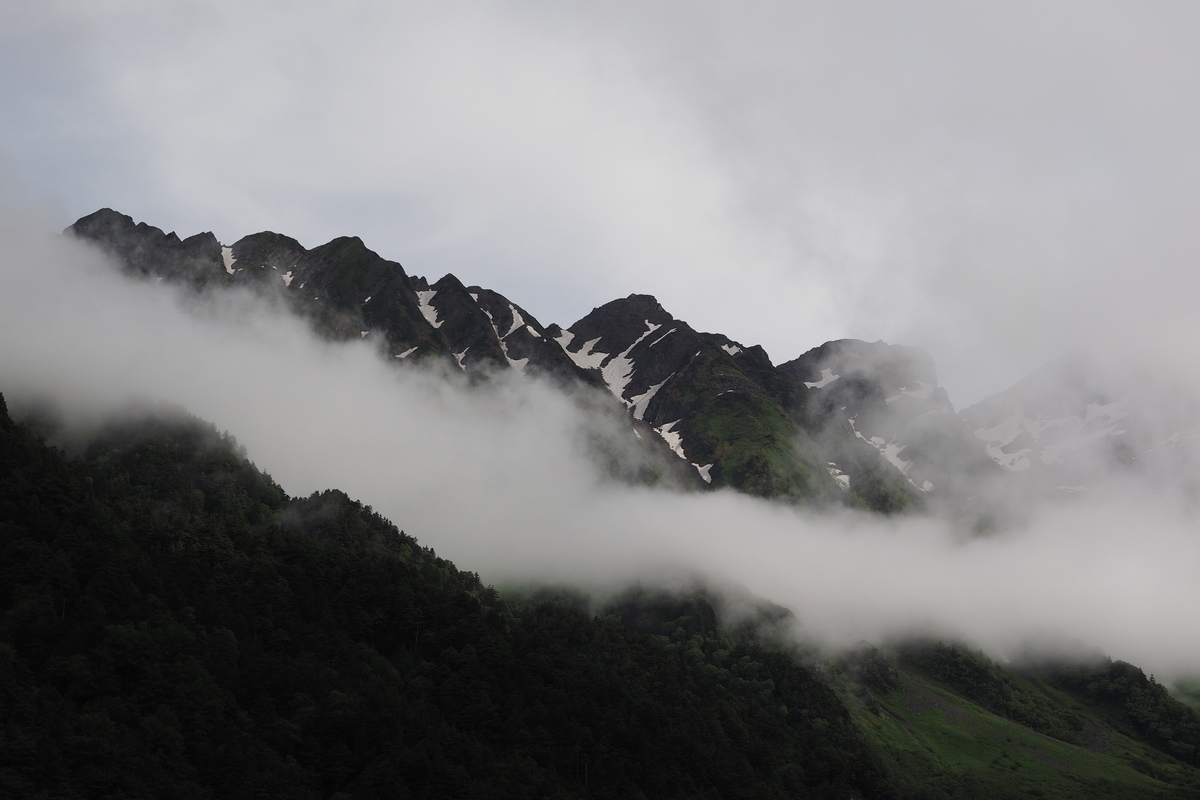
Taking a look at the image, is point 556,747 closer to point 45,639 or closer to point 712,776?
point 712,776

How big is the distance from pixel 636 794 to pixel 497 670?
3674cm

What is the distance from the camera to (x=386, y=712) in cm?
14862

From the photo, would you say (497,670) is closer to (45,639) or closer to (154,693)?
(154,693)

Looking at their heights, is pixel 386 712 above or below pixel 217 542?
below

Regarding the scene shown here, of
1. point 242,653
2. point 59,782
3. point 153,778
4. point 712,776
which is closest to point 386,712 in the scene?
point 242,653

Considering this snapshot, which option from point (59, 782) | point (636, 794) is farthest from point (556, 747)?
point (59, 782)

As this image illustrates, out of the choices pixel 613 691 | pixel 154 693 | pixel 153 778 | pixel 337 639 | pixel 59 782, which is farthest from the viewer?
pixel 613 691

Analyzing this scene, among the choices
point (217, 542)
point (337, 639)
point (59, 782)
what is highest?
point (217, 542)

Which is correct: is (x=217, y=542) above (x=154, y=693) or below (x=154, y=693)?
above

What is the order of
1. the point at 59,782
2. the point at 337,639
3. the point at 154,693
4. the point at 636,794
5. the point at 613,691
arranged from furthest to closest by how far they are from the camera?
the point at 613,691 < the point at 337,639 < the point at 636,794 < the point at 154,693 < the point at 59,782

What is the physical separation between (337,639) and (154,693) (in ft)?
134

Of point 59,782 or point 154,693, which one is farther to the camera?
point 154,693

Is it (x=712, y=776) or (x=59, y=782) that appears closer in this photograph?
(x=59, y=782)

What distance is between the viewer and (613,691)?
190m
